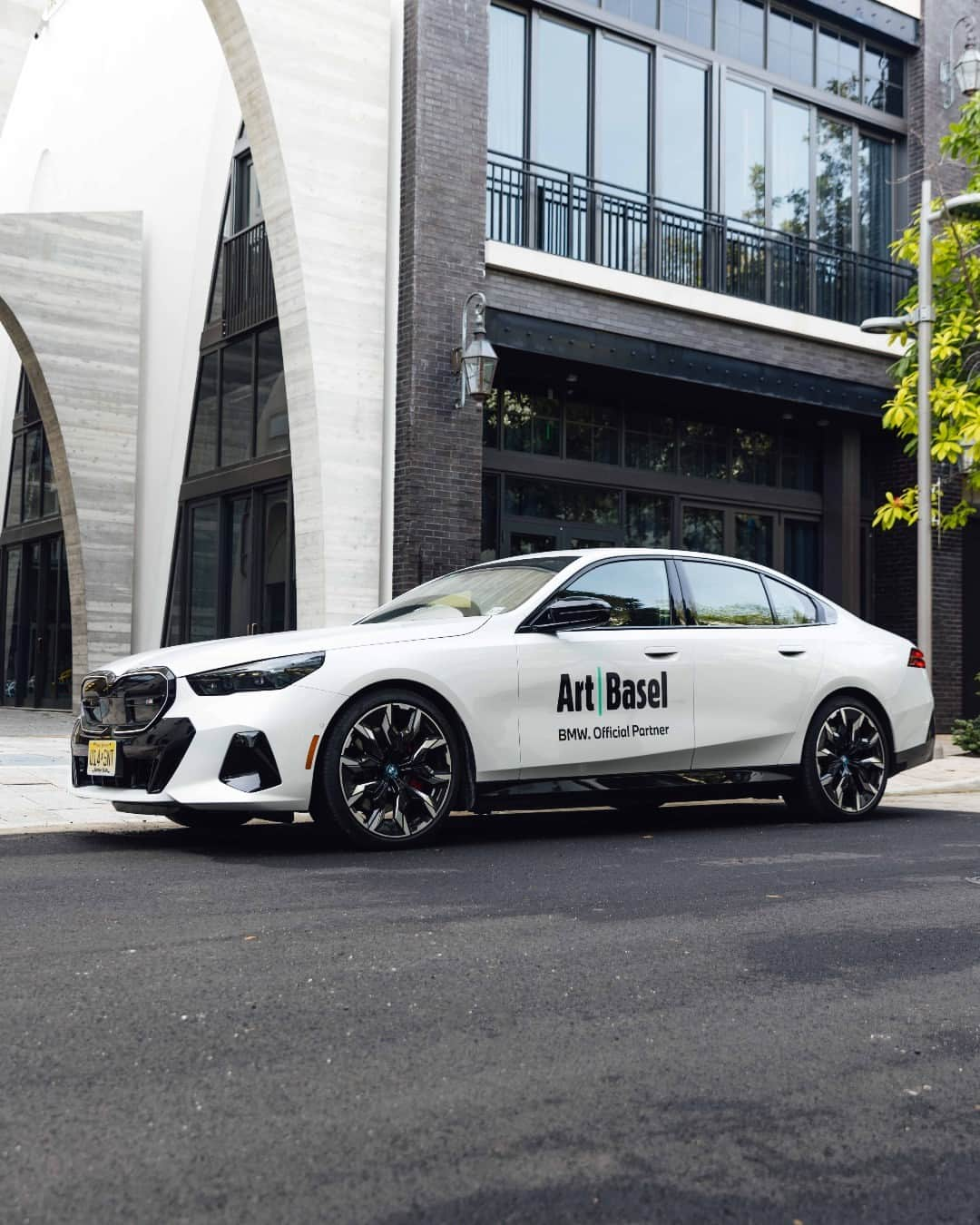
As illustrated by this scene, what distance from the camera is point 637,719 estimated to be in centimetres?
768

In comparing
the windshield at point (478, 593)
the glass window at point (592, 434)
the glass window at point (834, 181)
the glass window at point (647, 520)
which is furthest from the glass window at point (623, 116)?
the windshield at point (478, 593)

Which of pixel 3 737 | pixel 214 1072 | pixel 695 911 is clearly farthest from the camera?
pixel 3 737

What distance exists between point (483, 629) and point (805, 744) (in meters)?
2.29

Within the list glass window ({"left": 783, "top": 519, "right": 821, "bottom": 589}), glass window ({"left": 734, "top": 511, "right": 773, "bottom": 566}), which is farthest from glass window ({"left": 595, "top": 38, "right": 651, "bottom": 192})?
glass window ({"left": 783, "top": 519, "right": 821, "bottom": 589})

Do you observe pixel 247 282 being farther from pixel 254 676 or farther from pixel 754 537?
pixel 254 676

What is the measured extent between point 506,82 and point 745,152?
12.0 ft

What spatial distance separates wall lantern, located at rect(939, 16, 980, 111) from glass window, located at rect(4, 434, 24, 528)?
1646 cm

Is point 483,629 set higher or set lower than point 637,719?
higher

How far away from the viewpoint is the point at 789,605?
28.4 ft

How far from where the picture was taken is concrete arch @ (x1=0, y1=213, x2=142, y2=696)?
774 inches

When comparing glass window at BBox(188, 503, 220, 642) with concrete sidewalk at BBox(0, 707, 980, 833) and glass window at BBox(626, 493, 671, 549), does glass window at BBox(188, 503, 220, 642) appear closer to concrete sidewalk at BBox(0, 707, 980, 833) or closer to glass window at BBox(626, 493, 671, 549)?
concrete sidewalk at BBox(0, 707, 980, 833)

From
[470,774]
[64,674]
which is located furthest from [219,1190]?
[64,674]

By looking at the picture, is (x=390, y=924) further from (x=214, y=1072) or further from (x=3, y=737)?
(x=3, y=737)

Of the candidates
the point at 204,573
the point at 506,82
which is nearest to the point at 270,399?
the point at 204,573
